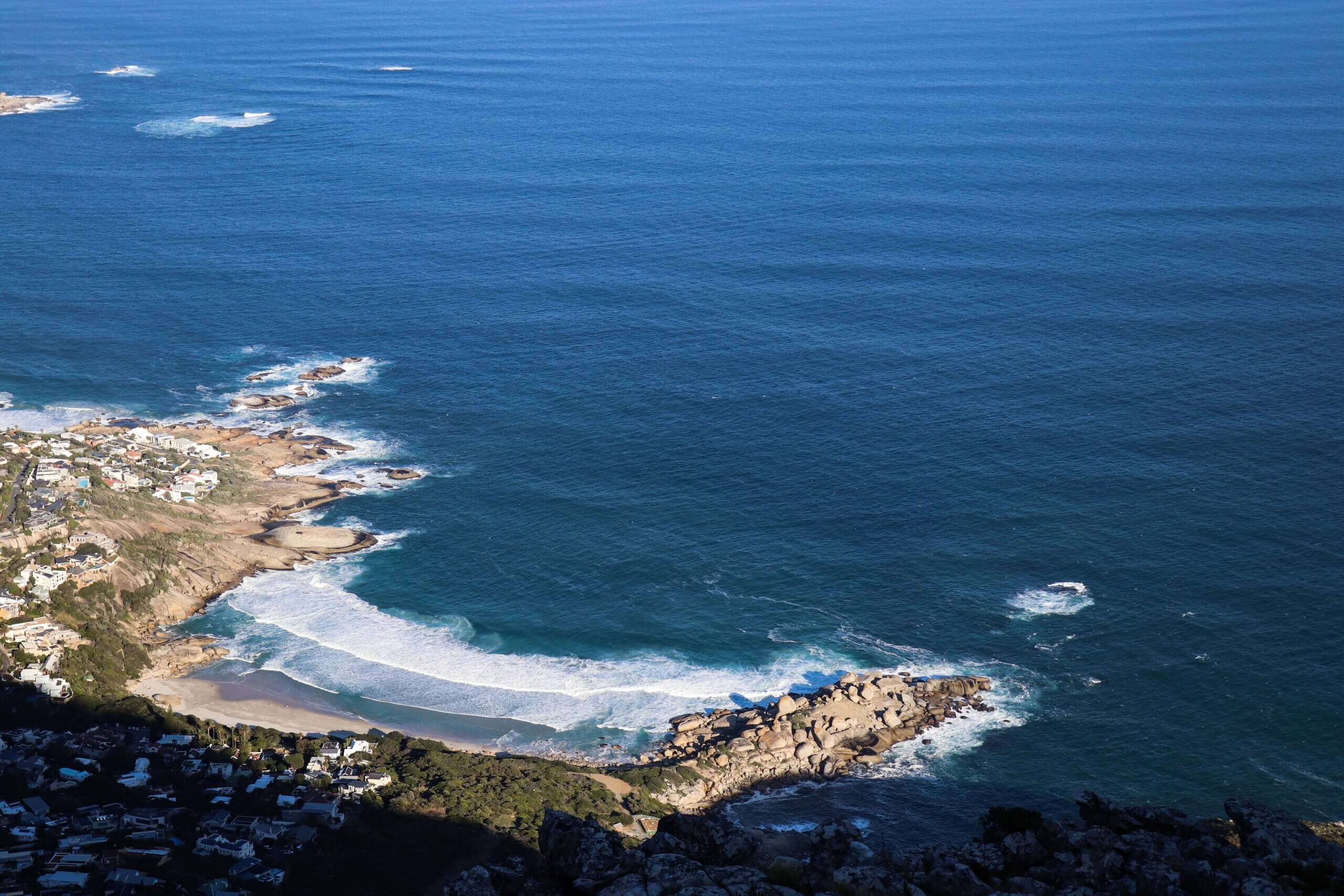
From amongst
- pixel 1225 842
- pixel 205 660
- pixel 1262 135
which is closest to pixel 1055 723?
pixel 1225 842

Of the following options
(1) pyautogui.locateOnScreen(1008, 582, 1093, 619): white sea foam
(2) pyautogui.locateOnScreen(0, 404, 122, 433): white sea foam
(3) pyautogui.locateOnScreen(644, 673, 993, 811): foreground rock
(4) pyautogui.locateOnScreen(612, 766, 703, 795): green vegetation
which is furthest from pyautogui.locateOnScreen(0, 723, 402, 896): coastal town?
(2) pyautogui.locateOnScreen(0, 404, 122, 433): white sea foam

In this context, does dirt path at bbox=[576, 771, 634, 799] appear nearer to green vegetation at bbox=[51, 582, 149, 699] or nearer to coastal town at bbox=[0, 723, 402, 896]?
coastal town at bbox=[0, 723, 402, 896]

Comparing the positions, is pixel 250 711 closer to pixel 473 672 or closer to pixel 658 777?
pixel 473 672

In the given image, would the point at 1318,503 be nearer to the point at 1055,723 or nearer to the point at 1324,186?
the point at 1055,723

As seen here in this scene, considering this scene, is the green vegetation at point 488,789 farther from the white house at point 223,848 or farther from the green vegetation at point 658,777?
the white house at point 223,848

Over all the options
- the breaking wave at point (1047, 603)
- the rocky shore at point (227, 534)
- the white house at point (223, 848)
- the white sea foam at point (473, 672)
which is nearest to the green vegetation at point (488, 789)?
the white house at point (223, 848)

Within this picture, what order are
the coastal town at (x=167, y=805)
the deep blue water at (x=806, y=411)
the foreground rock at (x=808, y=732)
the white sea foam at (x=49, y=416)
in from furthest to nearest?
1. the white sea foam at (x=49, y=416)
2. the deep blue water at (x=806, y=411)
3. the foreground rock at (x=808, y=732)
4. the coastal town at (x=167, y=805)
